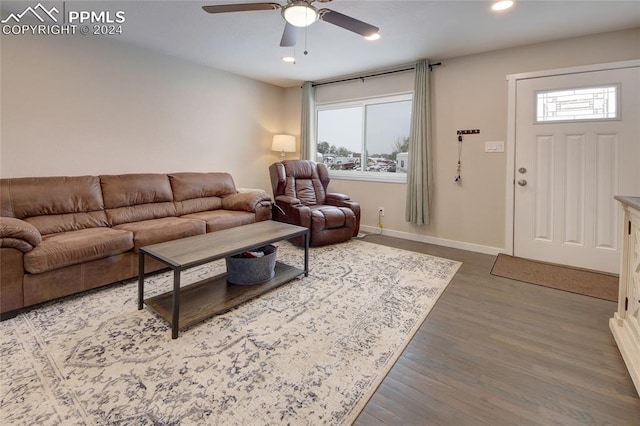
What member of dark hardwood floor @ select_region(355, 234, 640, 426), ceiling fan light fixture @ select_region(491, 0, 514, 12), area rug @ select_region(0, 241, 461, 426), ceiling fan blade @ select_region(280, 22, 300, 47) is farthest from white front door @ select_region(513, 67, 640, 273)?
ceiling fan blade @ select_region(280, 22, 300, 47)

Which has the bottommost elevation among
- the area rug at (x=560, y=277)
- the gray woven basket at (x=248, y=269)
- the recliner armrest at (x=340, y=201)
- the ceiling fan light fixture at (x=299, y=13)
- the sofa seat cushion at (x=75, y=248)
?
the area rug at (x=560, y=277)

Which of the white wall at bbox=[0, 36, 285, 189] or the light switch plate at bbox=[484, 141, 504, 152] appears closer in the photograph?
the white wall at bbox=[0, 36, 285, 189]

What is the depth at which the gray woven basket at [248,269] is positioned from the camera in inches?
97.3

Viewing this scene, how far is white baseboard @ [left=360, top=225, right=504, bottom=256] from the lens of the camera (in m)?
3.71

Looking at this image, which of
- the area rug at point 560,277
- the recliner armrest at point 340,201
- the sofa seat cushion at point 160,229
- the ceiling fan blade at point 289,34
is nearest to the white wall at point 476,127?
the area rug at point 560,277

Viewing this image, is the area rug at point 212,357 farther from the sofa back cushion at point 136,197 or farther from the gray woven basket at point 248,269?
the sofa back cushion at point 136,197

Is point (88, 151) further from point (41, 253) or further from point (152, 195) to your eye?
point (41, 253)

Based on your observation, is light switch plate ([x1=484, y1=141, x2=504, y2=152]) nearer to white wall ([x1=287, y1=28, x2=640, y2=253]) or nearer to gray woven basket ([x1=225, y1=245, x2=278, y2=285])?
white wall ([x1=287, y1=28, x2=640, y2=253])

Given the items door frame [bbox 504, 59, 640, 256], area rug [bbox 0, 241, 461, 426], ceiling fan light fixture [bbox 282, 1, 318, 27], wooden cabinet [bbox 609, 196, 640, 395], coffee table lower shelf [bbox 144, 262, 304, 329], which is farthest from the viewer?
door frame [bbox 504, 59, 640, 256]

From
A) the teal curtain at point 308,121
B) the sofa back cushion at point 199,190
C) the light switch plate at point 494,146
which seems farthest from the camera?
the teal curtain at point 308,121

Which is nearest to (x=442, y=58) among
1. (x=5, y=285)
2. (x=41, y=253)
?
(x=41, y=253)

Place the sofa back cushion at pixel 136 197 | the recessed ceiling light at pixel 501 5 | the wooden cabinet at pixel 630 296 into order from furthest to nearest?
1. the sofa back cushion at pixel 136 197
2. the recessed ceiling light at pixel 501 5
3. the wooden cabinet at pixel 630 296

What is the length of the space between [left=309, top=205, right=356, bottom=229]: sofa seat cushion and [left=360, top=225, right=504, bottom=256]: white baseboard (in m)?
0.70

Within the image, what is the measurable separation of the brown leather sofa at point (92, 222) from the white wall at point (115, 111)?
0.30 meters
